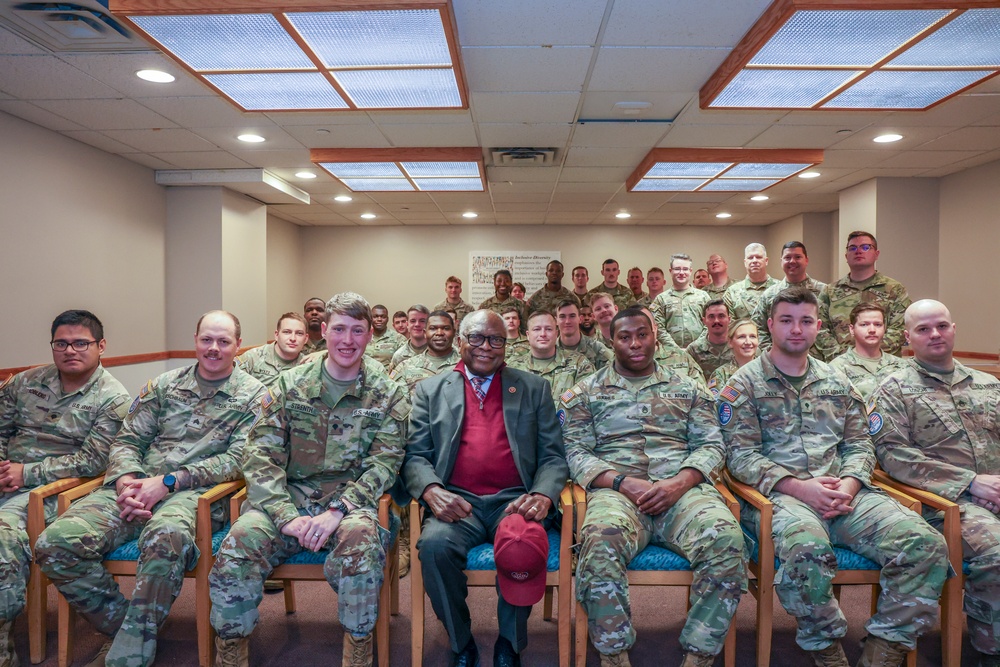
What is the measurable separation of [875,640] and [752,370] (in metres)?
1.13

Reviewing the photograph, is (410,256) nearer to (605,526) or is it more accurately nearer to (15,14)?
(15,14)

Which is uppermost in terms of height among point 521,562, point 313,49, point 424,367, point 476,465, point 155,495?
point 313,49

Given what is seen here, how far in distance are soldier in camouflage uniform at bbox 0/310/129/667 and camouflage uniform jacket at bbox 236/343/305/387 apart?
1218 mm

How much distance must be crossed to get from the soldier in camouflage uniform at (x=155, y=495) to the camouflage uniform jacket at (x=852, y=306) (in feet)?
12.8

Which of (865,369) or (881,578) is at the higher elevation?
(865,369)

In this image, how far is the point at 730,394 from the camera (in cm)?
279

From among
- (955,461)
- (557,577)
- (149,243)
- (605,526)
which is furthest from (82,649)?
(149,243)

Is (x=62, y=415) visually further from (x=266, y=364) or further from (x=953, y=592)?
(x=953, y=592)

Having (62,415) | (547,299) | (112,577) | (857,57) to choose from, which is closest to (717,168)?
(547,299)

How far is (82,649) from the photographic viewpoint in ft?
8.50

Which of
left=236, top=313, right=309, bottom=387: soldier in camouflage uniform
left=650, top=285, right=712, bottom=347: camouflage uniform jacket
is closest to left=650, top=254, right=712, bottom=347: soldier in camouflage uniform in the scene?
left=650, top=285, right=712, bottom=347: camouflage uniform jacket

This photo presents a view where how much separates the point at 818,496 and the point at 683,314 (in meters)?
3.52

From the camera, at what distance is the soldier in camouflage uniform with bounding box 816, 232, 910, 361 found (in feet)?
14.0

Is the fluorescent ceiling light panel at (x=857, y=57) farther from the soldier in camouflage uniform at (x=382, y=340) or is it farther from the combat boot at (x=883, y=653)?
the soldier in camouflage uniform at (x=382, y=340)
